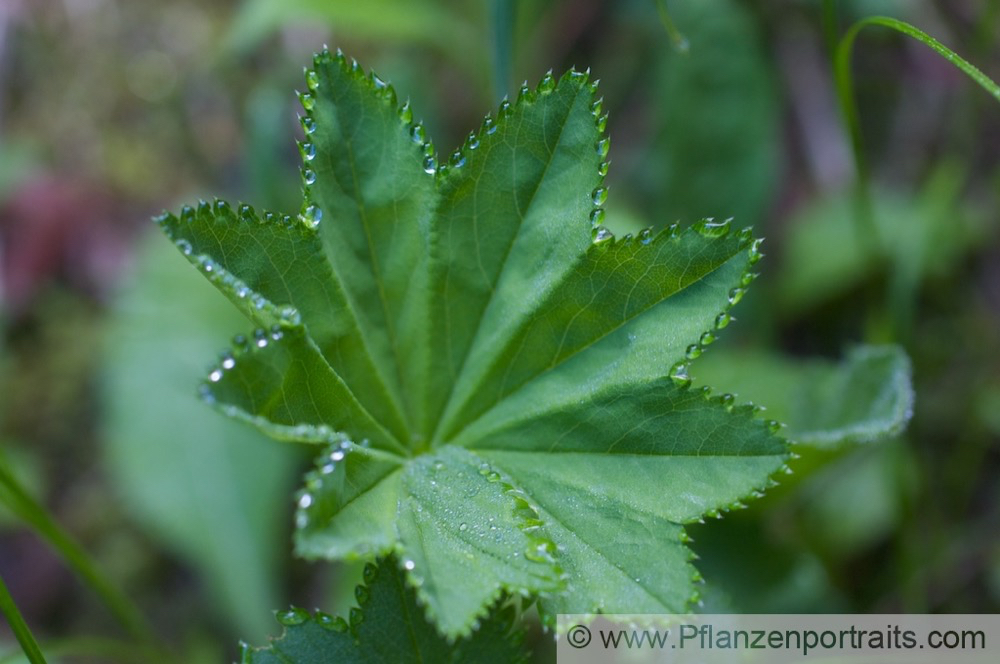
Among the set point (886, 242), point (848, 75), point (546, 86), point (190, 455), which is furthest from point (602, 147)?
point (190, 455)

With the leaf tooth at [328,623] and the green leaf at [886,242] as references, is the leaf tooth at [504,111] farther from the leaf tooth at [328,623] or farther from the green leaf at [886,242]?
the green leaf at [886,242]

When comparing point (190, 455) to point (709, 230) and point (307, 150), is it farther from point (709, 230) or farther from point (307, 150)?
point (709, 230)

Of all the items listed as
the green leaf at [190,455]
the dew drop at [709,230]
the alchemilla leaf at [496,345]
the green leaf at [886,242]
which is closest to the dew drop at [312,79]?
the alchemilla leaf at [496,345]

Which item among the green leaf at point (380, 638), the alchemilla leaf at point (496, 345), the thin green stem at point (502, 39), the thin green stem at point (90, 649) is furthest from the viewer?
the thin green stem at point (502, 39)

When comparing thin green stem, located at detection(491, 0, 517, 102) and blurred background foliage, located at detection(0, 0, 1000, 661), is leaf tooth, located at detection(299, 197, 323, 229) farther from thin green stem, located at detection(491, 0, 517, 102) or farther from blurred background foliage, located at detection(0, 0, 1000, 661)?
blurred background foliage, located at detection(0, 0, 1000, 661)

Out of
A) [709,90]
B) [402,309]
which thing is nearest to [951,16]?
[709,90]

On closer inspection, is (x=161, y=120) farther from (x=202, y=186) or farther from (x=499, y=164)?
(x=499, y=164)

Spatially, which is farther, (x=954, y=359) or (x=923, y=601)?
A: (x=954, y=359)
